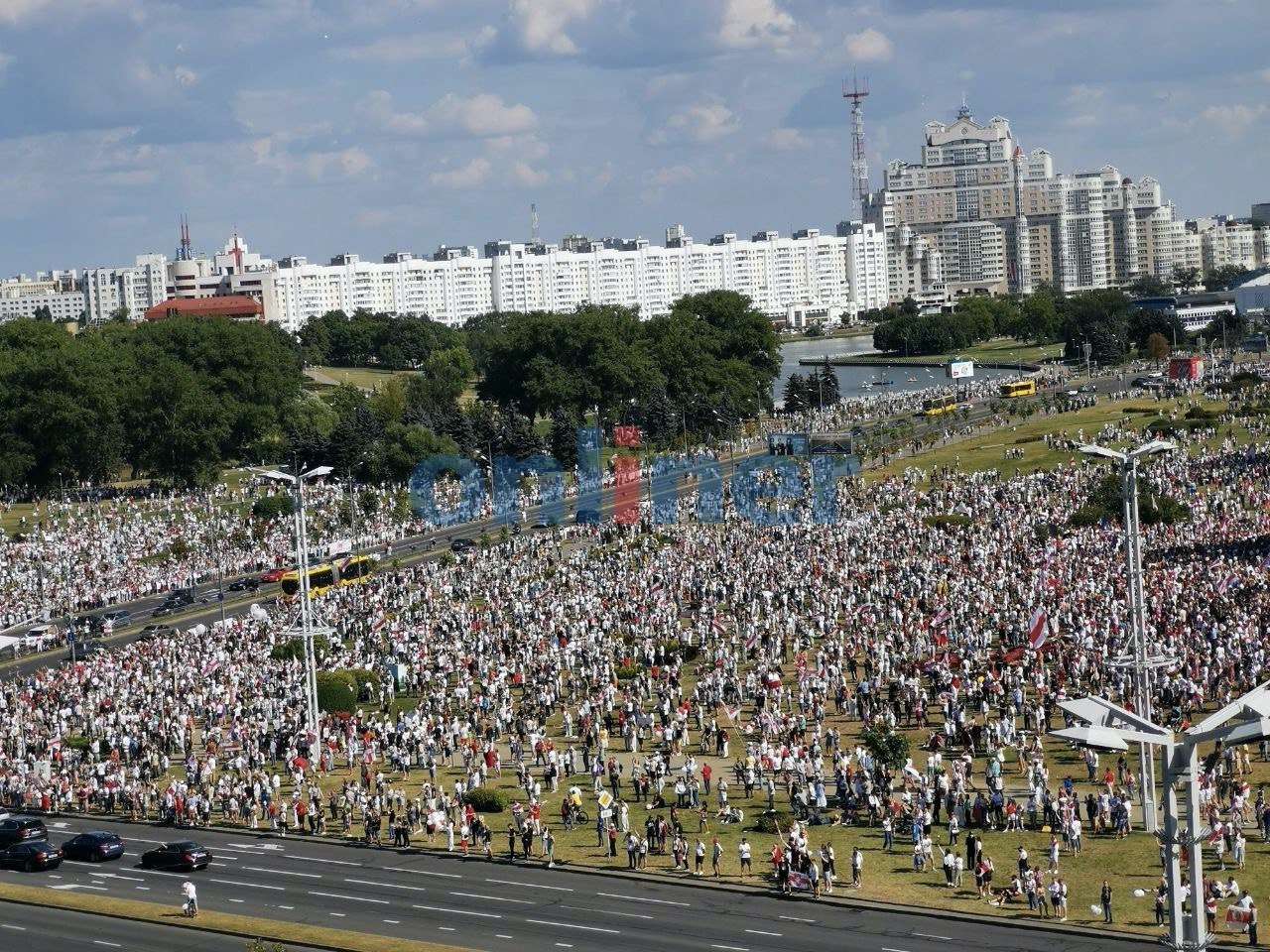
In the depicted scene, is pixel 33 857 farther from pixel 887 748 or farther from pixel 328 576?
pixel 328 576

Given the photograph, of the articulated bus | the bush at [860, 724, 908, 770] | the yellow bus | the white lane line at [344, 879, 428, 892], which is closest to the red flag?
the articulated bus

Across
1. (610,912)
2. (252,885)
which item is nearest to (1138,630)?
(610,912)

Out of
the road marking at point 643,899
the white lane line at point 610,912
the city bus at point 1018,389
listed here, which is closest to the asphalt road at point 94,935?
the white lane line at point 610,912

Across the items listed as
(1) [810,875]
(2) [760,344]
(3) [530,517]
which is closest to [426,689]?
(1) [810,875]

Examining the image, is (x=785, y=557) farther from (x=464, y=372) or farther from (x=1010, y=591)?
(x=464, y=372)

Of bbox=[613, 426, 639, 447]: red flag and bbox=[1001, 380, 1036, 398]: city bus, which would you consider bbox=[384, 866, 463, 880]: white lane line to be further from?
bbox=[1001, 380, 1036, 398]: city bus
